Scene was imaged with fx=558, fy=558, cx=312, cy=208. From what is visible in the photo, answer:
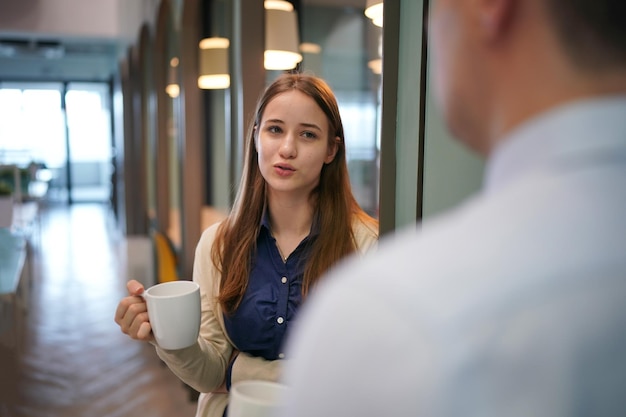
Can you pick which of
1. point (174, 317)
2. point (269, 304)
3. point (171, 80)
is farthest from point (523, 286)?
point (171, 80)

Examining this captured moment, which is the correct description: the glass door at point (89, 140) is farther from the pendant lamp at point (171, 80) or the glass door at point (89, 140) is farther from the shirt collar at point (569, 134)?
the shirt collar at point (569, 134)

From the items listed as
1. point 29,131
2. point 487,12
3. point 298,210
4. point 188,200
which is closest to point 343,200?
point 298,210

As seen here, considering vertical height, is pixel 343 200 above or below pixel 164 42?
below

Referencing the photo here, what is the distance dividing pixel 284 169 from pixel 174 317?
1.64 ft

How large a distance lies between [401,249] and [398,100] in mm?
984

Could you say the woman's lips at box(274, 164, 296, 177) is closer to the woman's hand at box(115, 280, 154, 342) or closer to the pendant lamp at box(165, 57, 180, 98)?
the woman's hand at box(115, 280, 154, 342)

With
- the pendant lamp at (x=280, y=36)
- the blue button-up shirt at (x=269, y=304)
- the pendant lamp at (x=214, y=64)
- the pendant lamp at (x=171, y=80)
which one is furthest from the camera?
the pendant lamp at (x=171, y=80)

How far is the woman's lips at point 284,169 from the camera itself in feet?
4.65

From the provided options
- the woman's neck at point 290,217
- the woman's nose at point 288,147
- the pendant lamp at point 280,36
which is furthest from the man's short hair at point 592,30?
the pendant lamp at point 280,36

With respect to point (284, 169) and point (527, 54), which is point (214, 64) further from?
point (527, 54)

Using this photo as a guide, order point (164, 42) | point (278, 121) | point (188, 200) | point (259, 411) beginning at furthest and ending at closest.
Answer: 1. point (164, 42)
2. point (188, 200)
3. point (278, 121)
4. point (259, 411)

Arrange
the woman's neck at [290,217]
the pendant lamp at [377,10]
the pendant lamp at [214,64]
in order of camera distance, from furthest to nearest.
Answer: the pendant lamp at [214,64], the pendant lamp at [377,10], the woman's neck at [290,217]

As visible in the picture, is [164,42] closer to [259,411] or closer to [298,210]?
[298,210]

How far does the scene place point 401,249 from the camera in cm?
38
